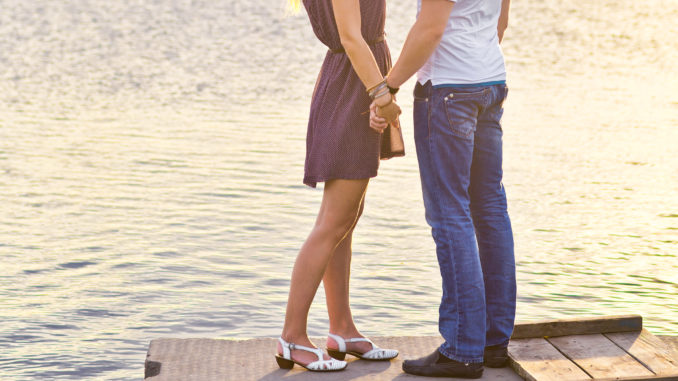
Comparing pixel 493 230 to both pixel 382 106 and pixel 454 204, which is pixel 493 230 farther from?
pixel 382 106

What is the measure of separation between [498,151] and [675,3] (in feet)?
77.9

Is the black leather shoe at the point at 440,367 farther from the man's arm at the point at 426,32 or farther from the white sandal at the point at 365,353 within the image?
the man's arm at the point at 426,32

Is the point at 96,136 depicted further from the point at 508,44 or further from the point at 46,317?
the point at 508,44

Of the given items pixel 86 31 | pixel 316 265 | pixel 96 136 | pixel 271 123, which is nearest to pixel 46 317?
pixel 316 265

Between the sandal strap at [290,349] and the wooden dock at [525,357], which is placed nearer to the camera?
the wooden dock at [525,357]

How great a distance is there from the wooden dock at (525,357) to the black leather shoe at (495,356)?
28 mm

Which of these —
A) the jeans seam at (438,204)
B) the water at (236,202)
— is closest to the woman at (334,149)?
the jeans seam at (438,204)

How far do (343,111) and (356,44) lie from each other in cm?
28

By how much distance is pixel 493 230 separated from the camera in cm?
435

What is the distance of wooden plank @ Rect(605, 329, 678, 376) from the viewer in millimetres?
4160

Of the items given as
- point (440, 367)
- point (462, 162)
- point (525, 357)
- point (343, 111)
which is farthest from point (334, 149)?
point (525, 357)

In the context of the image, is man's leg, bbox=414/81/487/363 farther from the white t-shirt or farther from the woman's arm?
the woman's arm

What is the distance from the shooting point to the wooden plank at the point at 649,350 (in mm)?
4160

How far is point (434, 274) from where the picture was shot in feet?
22.6
